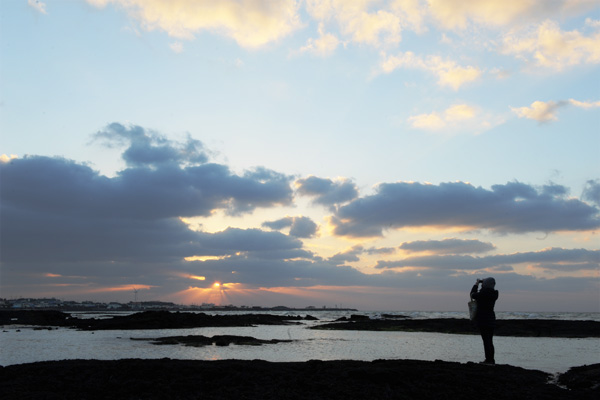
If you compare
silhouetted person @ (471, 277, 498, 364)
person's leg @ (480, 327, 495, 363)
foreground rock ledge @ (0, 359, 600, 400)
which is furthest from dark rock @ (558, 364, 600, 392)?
silhouetted person @ (471, 277, 498, 364)

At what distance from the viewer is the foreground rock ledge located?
13508 mm

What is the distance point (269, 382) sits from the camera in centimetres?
1491

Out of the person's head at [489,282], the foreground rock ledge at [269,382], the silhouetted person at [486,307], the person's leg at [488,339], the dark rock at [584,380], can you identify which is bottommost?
the dark rock at [584,380]

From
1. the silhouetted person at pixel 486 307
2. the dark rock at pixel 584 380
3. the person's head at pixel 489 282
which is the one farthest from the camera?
the person's head at pixel 489 282

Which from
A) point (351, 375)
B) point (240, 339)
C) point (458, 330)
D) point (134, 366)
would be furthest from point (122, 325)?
point (351, 375)

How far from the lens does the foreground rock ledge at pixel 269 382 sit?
13508 millimetres

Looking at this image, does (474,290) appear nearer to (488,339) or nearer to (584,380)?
(488,339)

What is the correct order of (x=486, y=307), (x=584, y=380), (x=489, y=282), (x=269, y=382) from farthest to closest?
(x=489, y=282) → (x=486, y=307) → (x=584, y=380) → (x=269, y=382)

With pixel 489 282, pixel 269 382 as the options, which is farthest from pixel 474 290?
pixel 269 382

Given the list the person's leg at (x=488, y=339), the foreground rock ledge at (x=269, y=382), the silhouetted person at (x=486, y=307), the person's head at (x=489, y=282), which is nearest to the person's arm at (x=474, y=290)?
the silhouetted person at (x=486, y=307)

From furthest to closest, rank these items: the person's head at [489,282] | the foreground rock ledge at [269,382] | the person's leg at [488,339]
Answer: the person's head at [489,282] → the person's leg at [488,339] → the foreground rock ledge at [269,382]

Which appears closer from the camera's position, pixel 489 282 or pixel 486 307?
pixel 486 307

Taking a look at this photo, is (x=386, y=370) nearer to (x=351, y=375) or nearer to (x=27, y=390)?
(x=351, y=375)

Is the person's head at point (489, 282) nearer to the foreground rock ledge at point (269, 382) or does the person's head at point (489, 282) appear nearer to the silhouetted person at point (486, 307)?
the silhouetted person at point (486, 307)
